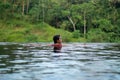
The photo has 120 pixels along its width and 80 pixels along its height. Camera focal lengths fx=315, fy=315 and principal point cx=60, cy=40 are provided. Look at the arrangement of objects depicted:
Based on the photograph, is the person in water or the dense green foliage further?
the dense green foliage

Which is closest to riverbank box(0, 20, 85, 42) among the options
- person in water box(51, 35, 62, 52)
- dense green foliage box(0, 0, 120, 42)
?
dense green foliage box(0, 0, 120, 42)

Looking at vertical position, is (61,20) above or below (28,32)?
above

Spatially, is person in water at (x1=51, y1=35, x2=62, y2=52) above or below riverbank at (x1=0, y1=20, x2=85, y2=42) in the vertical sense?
above

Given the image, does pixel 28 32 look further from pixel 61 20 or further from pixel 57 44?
pixel 57 44

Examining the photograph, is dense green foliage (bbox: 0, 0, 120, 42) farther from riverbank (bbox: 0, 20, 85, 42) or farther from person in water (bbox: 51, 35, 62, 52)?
person in water (bbox: 51, 35, 62, 52)

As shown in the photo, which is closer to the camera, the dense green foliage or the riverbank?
the riverbank

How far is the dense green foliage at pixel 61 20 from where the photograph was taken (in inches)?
3155

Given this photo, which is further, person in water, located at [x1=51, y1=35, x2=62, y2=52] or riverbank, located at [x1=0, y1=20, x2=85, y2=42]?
riverbank, located at [x1=0, y1=20, x2=85, y2=42]

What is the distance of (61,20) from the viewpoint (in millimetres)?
94688

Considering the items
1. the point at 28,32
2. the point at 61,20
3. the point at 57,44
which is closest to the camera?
the point at 57,44

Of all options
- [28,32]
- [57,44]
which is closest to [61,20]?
[28,32]

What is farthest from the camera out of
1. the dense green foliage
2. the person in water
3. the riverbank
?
the dense green foliage

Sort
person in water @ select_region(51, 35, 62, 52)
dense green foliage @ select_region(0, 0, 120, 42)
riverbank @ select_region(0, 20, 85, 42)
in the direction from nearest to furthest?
person in water @ select_region(51, 35, 62, 52) → riverbank @ select_region(0, 20, 85, 42) → dense green foliage @ select_region(0, 0, 120, 42)

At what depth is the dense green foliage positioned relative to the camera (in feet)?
263
